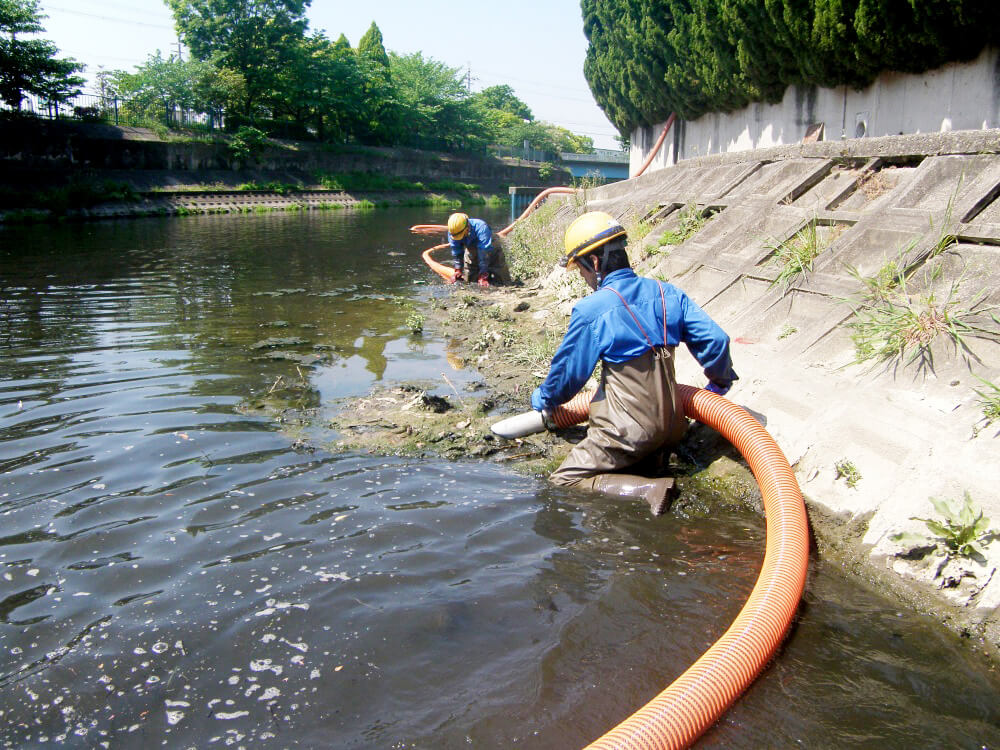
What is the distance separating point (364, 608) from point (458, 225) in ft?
31.7

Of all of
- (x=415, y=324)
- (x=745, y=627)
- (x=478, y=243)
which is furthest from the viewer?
(x=478, y=243)

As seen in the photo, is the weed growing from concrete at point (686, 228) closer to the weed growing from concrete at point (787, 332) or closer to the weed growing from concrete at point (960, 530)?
the weed growing from concrete at point (787, 332)

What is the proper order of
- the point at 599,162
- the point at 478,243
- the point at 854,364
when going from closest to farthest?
the point at 854,364
the point at 478,243
the point at 599,162

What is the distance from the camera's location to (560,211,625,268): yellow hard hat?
4625mm

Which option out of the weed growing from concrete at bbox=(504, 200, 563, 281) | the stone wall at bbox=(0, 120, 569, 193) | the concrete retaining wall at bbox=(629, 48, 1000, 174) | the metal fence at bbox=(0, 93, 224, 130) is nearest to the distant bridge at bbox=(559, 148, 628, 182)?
the stone wall at bbox=(0, 120, 569, 193)

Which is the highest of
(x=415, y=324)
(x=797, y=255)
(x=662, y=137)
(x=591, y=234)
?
(x=662, y=137)

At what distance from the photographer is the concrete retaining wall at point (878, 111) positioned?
10.4 m

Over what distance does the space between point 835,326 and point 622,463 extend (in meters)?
2.11

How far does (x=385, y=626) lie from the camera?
11.3 ft

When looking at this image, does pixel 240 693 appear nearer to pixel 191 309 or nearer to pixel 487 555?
pixel 487 555

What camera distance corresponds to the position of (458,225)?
1250 centimetres

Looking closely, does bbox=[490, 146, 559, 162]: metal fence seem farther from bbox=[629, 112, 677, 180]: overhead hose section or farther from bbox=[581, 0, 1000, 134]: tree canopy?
bbox=[629, 112, 677, 180]: overhead hose section

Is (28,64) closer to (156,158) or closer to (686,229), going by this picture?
(156,158)

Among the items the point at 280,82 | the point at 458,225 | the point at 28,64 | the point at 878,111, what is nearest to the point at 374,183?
the point at 280,82
